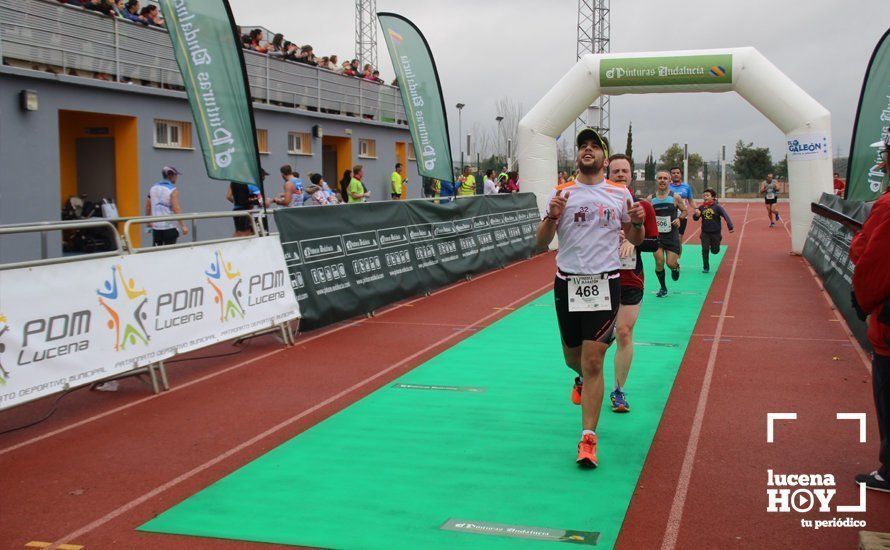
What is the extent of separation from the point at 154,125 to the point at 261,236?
504 inches

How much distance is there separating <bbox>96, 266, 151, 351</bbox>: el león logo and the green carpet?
7.06 feet

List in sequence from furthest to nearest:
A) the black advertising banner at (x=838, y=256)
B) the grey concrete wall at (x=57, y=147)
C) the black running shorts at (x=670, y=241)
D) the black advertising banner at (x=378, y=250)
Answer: the grey concrete wall at (x=57, y=147) → the black running shorts at (x=670, y=241) → the black advertising banner at (x=838, y=256) → the black advertising banner at (x=378, y=250)

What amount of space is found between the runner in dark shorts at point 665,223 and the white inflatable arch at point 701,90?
23.3ft

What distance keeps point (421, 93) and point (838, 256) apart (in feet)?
29.4

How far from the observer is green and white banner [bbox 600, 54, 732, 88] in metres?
21.9

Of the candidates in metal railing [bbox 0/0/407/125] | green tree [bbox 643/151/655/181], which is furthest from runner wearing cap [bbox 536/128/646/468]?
green tree [bbox 643/151/655/181]

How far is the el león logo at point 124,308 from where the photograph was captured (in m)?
8.05

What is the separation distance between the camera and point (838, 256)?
47.8 feet

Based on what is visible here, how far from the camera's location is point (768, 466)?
614cm

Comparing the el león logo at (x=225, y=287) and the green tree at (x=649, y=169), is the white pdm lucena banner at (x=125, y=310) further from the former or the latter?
the green tree at (x=649, y=169)

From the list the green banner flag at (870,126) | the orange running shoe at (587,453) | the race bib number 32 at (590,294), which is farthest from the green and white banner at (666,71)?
the orange running shoe at (587,453)

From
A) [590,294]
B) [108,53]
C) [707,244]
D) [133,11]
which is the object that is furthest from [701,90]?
[590,294]

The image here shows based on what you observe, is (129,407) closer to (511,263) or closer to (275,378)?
(275,378)

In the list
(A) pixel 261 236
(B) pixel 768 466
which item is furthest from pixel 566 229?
(A) pixel 261 236
